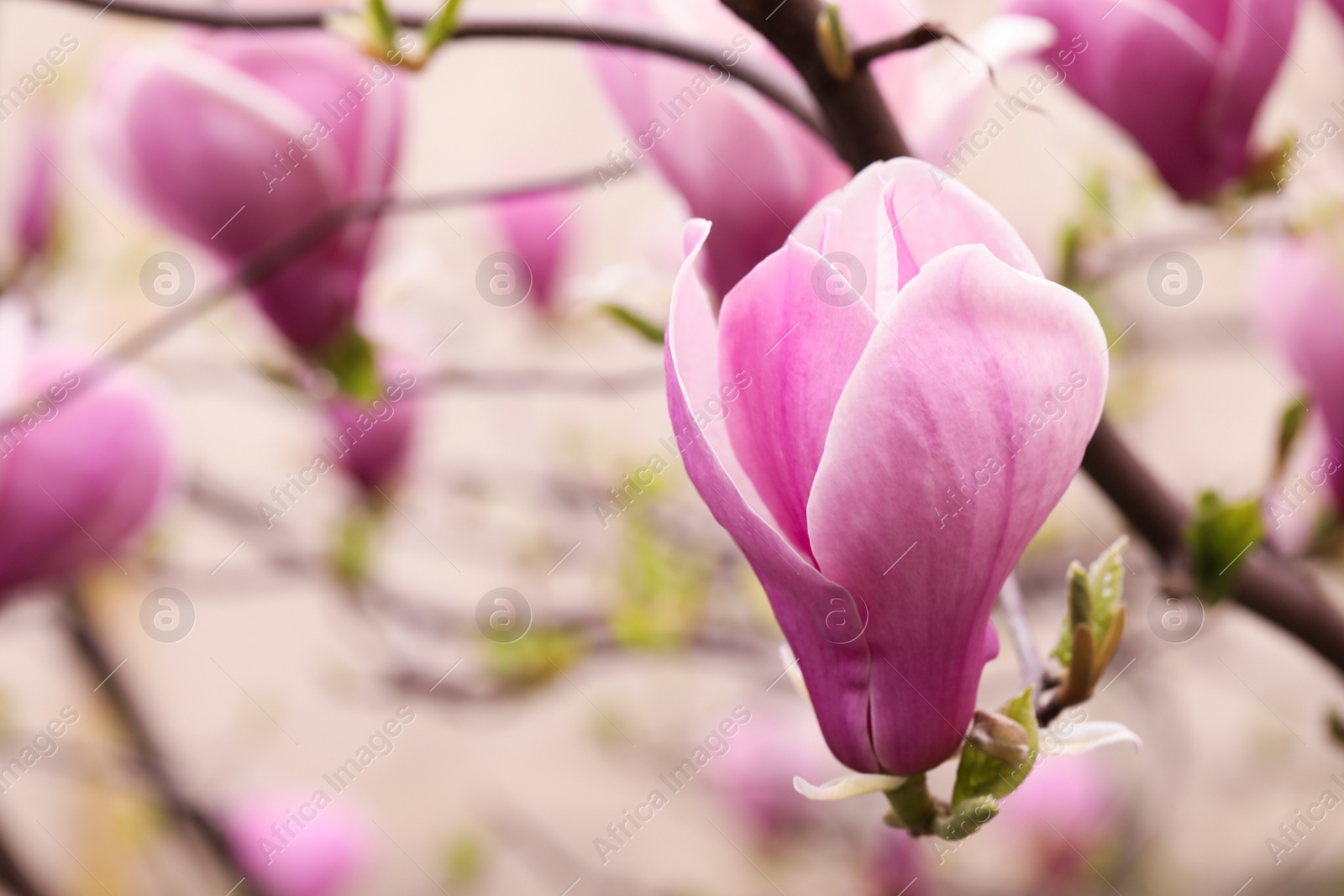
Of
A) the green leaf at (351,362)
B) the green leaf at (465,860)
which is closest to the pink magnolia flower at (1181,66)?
the green leaf at (351,362)

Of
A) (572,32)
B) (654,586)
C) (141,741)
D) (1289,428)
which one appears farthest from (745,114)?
(141,741)

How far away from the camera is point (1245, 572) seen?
0.25 metres

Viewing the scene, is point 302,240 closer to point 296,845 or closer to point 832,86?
point 832,86

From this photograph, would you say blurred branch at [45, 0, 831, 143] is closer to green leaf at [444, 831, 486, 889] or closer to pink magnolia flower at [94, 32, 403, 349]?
pink magnolia flower at [94, 32, 403, 349]

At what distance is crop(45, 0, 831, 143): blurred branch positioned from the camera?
0.61 feet

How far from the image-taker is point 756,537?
15 cm

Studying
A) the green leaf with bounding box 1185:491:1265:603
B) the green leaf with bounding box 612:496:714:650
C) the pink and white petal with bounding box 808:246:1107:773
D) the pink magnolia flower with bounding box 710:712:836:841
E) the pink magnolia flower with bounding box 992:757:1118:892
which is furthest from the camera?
the pink magnolia flower with bounding box 710:712:836:841

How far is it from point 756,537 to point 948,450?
0.03 meters

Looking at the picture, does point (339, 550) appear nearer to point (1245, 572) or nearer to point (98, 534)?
point (98, 534)

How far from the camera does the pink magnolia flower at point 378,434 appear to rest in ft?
1.54

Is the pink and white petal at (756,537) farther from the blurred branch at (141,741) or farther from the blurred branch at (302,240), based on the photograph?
the blurred branch at (141,741)

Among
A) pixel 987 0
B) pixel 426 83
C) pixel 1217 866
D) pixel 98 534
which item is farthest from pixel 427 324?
pixel 1217 866

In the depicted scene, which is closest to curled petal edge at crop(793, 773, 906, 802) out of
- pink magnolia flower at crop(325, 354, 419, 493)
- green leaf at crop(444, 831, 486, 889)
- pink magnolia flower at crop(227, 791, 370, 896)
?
pink magnolia flower at crop(325, 354, 419, 493)

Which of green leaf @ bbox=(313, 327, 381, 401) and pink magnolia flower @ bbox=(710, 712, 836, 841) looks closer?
green leaf @ bbox=(313, 327, 381, 401)
